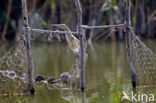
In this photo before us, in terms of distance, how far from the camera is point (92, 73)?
35.7 feet

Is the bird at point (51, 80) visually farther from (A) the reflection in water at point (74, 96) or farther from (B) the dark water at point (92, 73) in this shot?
(A) the reflection in water at point (74, 96)

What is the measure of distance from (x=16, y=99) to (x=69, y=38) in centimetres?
157

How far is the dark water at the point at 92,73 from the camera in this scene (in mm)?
8164

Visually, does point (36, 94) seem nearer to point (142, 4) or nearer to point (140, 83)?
point (140, 83)

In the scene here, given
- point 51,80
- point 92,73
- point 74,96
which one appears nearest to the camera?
point 74,96

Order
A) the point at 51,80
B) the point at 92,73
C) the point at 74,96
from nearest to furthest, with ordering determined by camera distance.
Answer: the point at 74,96, the point at 51,80, the point at 92,73

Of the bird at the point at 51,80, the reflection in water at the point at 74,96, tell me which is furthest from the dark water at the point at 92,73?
the bird at the point at 51,80

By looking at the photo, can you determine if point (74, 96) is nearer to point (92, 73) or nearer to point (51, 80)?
point (51, 80)

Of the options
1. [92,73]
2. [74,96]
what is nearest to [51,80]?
[92,73]

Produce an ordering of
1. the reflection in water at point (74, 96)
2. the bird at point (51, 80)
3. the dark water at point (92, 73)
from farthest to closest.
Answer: the bird at point (51, 80)
the dark water at point (92, 73)
the reflection in water at point (74, 96)

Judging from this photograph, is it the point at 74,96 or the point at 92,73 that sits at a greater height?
the point at 92,73

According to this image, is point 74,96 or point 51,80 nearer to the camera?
point 74,96

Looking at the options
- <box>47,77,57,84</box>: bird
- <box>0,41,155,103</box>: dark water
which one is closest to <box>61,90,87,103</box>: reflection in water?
<box>0,41,155,103</box>: dark water

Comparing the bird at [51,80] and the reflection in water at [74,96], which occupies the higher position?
the bird at [51,80]
